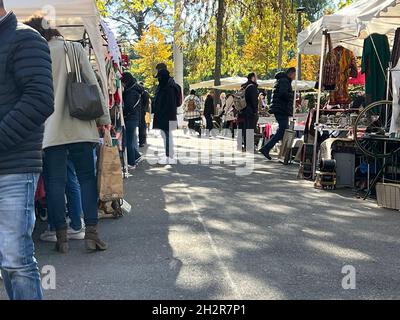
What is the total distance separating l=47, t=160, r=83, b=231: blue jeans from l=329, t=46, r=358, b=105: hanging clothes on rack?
5.72 meters

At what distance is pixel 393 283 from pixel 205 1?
20.2 metres

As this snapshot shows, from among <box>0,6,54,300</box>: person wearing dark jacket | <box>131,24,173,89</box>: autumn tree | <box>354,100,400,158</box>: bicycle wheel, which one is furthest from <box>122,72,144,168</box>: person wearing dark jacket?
<box>131,24,173,89</box>: autumn tree

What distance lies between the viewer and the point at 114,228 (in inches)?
234

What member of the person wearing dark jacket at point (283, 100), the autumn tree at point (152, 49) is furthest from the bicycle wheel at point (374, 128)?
the autumn tree at point (152, 49)

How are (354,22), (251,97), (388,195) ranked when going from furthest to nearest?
(251,97) < (354,22) < (388,195)

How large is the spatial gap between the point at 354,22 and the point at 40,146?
5.93 meters

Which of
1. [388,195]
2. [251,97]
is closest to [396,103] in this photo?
[388,195]

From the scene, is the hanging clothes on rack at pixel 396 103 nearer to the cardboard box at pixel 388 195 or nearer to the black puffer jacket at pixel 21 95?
the cardboard box at pixel 388 195

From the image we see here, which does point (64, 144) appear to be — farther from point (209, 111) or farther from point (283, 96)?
point (209, 111)

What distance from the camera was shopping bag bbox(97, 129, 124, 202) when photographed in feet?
18.2

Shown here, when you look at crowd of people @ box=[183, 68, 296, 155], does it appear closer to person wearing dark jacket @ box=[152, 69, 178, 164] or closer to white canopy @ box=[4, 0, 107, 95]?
person wearing dark jacket @ box=[152, 69, 178, 164]

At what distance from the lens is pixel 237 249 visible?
504 cm

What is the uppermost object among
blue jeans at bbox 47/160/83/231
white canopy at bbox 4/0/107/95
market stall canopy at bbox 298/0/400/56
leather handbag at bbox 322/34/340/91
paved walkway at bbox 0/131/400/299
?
market stall canopy at bbox 298/0/400/56
